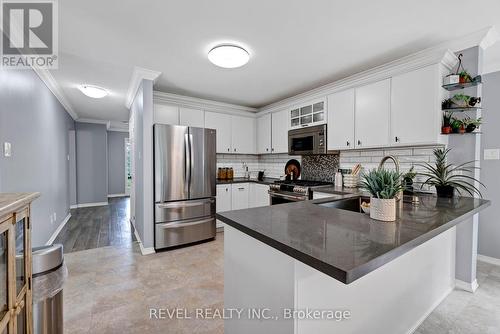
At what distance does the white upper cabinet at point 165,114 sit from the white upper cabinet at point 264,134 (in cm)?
166

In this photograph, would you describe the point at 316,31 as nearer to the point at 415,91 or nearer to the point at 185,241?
the point at 415,91

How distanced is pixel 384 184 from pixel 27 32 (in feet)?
10.1

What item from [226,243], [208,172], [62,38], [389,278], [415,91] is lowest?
[389,278]

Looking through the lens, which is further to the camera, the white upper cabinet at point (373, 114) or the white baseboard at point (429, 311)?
the white upper cabinet at point (373, 114)

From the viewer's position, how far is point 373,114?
8.91 ft

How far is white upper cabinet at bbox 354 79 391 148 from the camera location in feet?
8.52

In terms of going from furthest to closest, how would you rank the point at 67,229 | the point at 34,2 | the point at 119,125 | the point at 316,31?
the point at 119,125, the point at 67,229, the point at 316,31, the point at 34,2

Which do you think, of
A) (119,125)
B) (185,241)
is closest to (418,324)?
(185,241)

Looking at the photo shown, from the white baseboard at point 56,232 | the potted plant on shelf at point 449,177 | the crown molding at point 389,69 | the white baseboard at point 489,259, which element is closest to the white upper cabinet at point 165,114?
the crown molding at point 389,69

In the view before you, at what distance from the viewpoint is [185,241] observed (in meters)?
3.29

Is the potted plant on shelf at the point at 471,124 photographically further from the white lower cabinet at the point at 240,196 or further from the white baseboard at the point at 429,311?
the white lower cabinet at the point at 240,196

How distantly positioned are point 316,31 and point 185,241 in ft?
9.99

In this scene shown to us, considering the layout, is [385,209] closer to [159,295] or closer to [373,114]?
[373,114]

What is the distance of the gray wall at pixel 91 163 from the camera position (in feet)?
20.0
